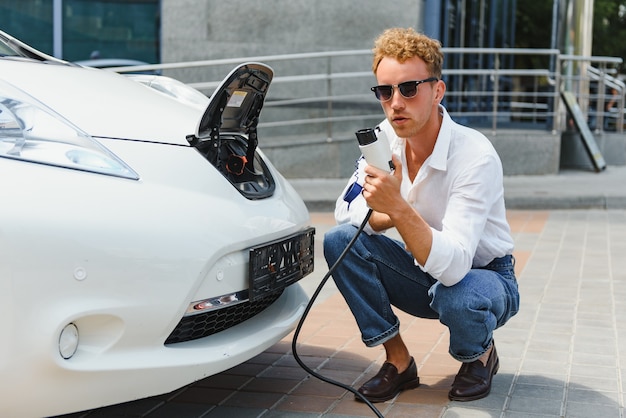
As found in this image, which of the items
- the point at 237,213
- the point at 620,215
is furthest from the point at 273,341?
the point at 620,215

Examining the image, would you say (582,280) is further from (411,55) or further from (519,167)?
(519,167)

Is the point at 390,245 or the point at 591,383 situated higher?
the point at 390,245

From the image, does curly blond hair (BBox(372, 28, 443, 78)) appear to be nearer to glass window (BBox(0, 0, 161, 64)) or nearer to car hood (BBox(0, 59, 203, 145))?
car hood (BBox(0, 59, 203, 145))

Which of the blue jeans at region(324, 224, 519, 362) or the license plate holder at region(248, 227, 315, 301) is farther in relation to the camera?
the blue jeans at region(324, 224, 519, 362)

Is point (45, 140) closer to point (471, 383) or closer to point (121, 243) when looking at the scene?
point (121, 243)

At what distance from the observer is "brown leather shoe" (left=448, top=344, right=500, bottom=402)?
3.29 metres

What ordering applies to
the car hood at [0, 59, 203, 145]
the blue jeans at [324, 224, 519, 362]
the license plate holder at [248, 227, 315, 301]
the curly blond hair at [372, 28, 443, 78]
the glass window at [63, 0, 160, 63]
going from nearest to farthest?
the car hood at [0, 59, 203, 145], the license plate holder at [248, 227, 315, 301], the curly blond hair at [372, 28, 443, 78], the blue jeans at [324, 224, 519, 362], the glass window at [63, 0, 160, 63]

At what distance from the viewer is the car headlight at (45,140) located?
8.14 ft

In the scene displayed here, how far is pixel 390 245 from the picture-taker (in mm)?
3301

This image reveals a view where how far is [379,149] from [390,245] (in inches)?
23.4

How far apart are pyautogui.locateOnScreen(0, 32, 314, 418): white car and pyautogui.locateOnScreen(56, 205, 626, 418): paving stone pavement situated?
1.31 ft

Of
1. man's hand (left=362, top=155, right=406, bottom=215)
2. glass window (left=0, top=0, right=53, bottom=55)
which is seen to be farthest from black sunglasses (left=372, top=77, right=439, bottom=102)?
glass window (left=0, top=0, right=53, bottom=55)

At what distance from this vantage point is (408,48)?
299 centimetres

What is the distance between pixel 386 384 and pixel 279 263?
64cm
